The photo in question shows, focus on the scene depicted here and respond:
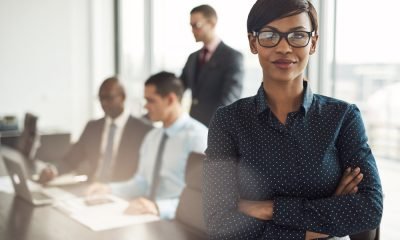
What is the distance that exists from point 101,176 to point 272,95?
222 centimetres

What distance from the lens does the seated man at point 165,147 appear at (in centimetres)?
254

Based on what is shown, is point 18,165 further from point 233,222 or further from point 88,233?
point 233,222

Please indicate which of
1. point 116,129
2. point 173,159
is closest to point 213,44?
point 116,129

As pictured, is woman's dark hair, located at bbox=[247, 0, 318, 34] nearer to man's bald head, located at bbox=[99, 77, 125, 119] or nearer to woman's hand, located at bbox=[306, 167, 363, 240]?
woman's hand, located at bbox=[306, 167, 363, 240]

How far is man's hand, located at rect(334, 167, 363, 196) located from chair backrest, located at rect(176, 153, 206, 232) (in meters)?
0.74

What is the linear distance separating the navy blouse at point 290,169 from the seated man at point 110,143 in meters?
1.85

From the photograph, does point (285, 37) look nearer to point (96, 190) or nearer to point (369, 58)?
point (96, 190)

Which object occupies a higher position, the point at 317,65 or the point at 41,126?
the point at 317,65

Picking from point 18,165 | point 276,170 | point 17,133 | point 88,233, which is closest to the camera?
point 276,170

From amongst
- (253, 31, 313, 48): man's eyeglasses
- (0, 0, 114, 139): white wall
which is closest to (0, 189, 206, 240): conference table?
(253, 31, 313, 48): man's eyeglasses

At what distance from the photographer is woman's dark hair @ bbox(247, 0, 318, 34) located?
1.23 m

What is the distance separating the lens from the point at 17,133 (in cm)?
510

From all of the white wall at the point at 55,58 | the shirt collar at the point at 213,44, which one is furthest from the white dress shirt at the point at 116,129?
the white wall at the point at 55,58

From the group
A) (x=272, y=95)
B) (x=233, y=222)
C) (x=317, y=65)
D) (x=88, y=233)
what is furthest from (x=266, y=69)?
(x=317, y=65)
